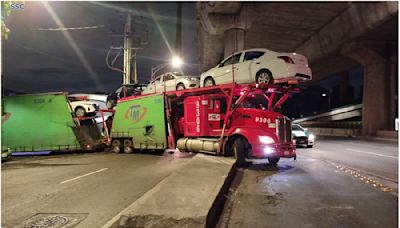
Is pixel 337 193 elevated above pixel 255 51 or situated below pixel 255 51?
below

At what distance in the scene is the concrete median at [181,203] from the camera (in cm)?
480

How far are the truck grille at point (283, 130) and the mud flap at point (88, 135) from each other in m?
10.5

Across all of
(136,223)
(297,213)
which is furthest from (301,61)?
(136,223)

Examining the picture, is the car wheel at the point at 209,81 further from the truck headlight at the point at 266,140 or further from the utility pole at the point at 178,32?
the utility pole at the point at 178,32

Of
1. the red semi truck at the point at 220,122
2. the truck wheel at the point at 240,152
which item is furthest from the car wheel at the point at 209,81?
the truck wheel at the point at 240,152

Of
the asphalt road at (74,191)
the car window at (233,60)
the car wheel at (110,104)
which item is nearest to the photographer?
the asphalt road at (74,191)

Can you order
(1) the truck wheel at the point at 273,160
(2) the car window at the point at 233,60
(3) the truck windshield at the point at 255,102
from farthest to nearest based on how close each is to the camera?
(2) the car window at the point at 233,60 → (3) the truck windshield at the point at 255,102 → (1) the truck wheel at the point at 273,160

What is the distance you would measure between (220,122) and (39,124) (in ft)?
31.7

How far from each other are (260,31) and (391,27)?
9.87 metres

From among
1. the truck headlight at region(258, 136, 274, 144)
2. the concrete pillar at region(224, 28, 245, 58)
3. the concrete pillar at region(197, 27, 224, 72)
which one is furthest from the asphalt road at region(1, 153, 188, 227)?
the concrete pillar at region(197, 27, 224, 72)

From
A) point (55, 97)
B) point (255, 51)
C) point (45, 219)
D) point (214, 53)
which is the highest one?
point (214, 53)

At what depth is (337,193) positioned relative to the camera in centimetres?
747

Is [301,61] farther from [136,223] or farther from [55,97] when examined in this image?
[55,97]

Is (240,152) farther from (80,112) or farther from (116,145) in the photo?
(80,112)
